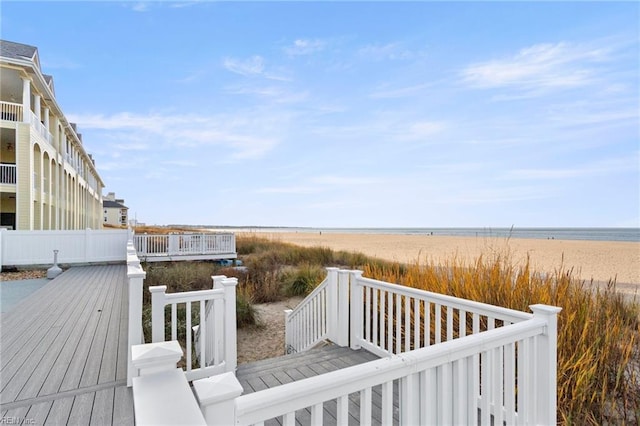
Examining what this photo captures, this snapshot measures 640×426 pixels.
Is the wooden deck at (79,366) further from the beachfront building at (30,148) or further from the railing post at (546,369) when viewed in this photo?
the beachfront building at (30,148)

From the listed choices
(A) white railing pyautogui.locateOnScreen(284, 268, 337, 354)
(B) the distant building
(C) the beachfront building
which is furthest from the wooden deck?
(B) the distant building

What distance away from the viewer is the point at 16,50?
1268cm

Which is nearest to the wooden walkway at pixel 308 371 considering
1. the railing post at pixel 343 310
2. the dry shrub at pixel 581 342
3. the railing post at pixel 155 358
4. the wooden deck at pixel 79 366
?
the wooden deck at pixel 79 366

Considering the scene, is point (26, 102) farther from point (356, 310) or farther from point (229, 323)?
point (356, 310)

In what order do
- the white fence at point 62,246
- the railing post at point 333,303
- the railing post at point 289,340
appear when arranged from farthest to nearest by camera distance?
the white fence at point 62,246
the railing post at point 289,340
the railing post at point 333,303

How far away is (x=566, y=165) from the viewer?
1227cm

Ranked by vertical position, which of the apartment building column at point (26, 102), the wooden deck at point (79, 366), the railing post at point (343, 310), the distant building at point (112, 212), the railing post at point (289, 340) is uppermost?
the apartment building column at point (26, 102)

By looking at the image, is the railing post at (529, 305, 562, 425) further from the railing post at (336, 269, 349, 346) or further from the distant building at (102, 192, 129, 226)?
the distant building at (102, 192, 129, 226)

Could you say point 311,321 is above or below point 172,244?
below

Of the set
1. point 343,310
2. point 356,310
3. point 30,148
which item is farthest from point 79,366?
point 30,148

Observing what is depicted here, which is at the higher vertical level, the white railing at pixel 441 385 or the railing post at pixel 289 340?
the white railing at pixel 441 385

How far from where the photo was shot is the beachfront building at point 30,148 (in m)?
12.2

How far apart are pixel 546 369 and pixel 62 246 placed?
12793 millimetres

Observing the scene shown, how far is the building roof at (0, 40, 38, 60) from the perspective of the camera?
11913mm
